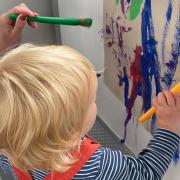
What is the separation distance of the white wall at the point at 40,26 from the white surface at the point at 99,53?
0.06 m

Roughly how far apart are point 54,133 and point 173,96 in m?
0.20

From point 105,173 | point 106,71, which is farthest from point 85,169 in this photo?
point 106,71

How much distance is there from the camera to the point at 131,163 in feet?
2.29

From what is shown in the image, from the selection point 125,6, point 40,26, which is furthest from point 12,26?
point 125,6

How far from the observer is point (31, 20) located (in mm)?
860

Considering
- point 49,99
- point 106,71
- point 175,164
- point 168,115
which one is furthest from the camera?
point 106,71

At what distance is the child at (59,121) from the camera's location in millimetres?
580

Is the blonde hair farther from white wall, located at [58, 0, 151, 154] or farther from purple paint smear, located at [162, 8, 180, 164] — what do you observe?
white wall, located at [58, 0, 151, 154]

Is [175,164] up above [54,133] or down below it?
below

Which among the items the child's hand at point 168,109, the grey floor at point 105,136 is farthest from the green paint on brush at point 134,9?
the grey floor at point 105,136

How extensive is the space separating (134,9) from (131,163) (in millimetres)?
260

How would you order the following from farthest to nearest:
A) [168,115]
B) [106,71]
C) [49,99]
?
[106,71] → [168,115] → [49,99]

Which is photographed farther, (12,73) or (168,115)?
(168,115)

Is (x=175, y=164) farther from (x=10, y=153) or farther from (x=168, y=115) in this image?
(x=10, y=153)
